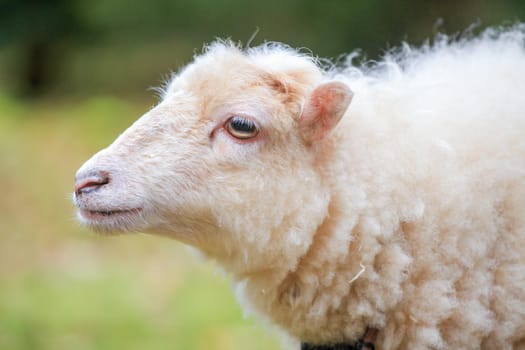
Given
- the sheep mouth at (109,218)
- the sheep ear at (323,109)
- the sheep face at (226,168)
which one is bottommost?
the sheep mouth at (109,218)

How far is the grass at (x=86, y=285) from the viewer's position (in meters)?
4.95

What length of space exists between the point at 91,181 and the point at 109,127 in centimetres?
881

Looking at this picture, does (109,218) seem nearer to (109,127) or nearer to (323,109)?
(323,109)

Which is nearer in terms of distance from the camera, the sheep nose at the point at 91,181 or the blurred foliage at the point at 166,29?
the sheep nose at the point at 91,181

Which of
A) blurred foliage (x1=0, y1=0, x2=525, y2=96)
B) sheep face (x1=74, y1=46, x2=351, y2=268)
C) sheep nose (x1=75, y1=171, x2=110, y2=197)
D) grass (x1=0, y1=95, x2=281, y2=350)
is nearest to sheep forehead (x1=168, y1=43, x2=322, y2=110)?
sheep face (x1=74, y1=46, x2=351, y2=268)

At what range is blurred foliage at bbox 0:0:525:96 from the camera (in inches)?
454

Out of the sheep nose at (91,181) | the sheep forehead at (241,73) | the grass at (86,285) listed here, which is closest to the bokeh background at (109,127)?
the grass at (86,285)

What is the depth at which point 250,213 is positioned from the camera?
97.0 inches

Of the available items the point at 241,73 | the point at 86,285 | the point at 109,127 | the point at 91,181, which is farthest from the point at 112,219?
the point at 109,127

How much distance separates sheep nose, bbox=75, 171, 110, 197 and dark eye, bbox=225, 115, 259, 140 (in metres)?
0.46

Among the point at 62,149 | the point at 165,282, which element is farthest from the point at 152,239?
the point at 62,149

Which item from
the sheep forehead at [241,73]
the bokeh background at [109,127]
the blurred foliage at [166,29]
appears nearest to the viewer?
the sheep forehead at [241,73]

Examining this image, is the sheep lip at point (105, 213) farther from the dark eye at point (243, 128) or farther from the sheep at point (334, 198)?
the dark eye at point (243, 128)

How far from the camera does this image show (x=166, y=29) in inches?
534
